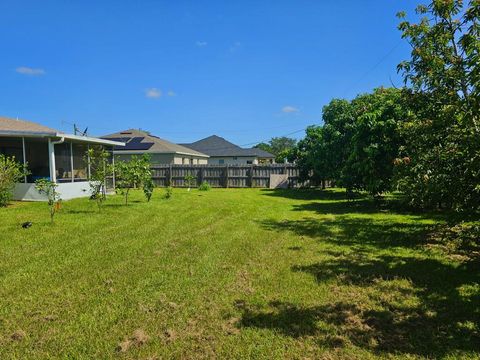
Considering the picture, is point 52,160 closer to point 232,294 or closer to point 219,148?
point 232,294

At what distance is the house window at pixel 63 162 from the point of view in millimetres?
14242

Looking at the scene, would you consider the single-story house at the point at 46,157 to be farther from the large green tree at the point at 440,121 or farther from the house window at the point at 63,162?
the large green tree at the point at 440,121

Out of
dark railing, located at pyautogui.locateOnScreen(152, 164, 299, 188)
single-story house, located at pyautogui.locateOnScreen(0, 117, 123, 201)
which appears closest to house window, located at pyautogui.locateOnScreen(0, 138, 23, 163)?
single-story house, located at pyautogui.locateOnScreen(0, 117, 123, 201)

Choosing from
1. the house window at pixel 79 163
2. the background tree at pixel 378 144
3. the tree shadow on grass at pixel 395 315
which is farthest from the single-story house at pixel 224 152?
the tree shadow on grass at pixel 395 315

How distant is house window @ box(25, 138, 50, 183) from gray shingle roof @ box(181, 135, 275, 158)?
88.7 ft

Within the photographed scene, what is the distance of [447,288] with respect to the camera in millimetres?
4457

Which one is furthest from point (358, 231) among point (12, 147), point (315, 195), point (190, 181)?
point (190, 181)

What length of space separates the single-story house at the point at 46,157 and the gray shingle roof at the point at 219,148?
25.7m

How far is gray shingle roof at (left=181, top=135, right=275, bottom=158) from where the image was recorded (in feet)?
134

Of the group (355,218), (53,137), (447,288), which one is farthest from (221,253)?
(53,137)

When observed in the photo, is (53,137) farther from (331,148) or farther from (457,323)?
(457,323)

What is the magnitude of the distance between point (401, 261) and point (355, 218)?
14.7ft

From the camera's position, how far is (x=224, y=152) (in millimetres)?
41125

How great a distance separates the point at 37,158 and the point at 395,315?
14.4 m
